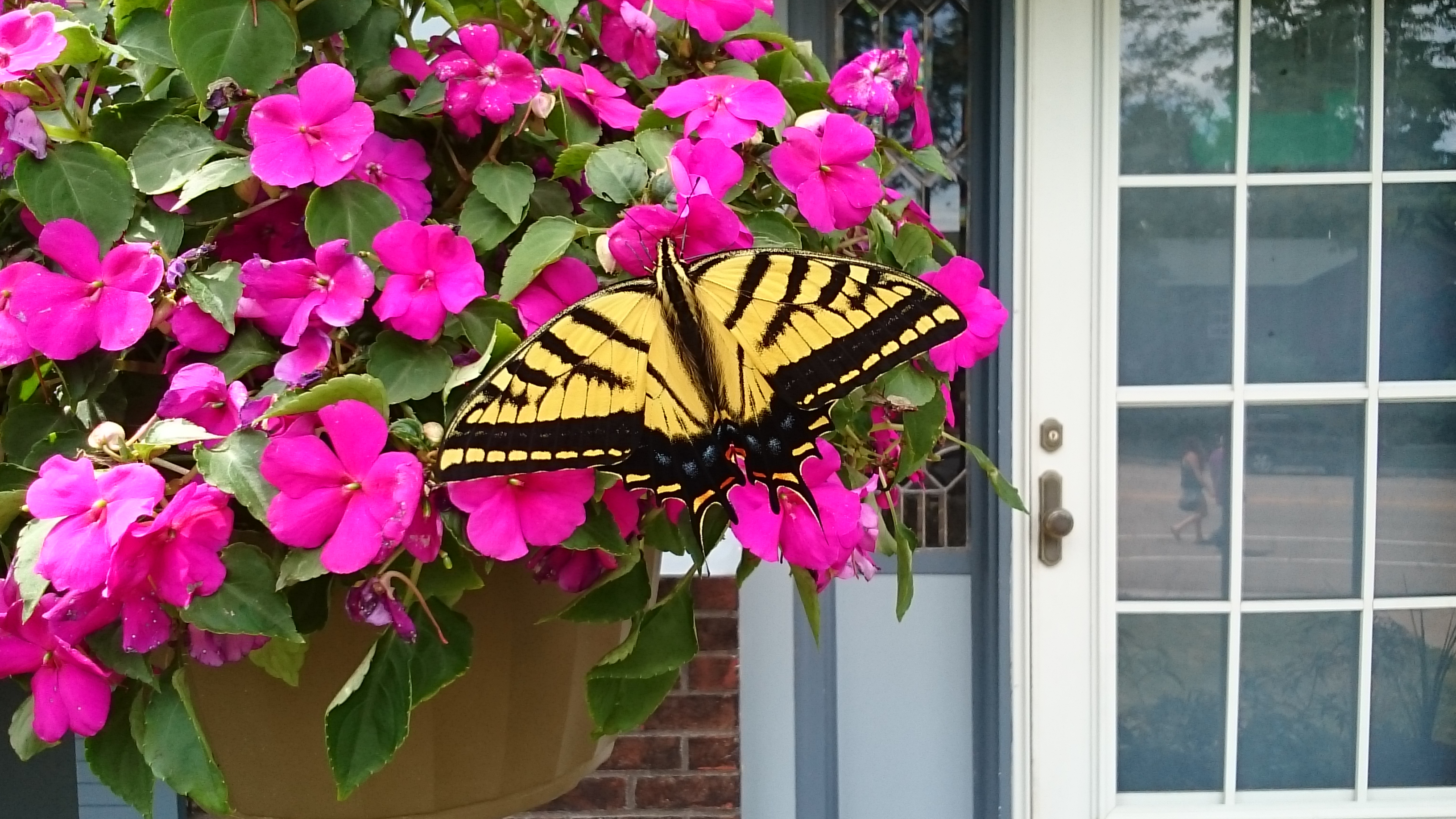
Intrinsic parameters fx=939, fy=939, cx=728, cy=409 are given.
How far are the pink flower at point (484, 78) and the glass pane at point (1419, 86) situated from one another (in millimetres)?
1934

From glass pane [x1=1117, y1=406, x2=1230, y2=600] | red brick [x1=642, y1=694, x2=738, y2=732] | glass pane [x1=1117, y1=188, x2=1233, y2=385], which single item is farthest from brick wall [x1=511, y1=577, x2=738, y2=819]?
glass pane [x1=1117, y1=188, x2=1233, y2=385]

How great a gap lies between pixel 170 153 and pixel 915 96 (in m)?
0.37

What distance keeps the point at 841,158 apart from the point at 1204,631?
1.74 metres

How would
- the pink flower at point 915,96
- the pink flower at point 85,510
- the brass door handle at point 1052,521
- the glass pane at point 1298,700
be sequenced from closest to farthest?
the pink flower at point 85,510, the pink flower at point 915,96, the brass door handle at point 1052,521, the glass pane at point 1298,700

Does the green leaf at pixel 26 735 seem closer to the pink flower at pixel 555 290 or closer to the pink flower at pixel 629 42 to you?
the pink flower at pixel 555 290

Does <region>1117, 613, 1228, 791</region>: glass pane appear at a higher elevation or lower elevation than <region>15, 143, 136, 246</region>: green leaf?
lower

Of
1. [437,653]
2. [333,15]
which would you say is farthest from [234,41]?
[437,653]

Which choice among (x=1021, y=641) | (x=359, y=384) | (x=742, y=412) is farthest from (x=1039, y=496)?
(x=359, y=384)

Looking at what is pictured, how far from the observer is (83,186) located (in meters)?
0.37

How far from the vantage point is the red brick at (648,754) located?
4.92 feet

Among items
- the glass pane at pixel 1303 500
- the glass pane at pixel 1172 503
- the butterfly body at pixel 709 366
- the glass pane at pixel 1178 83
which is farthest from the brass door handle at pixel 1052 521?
the butterfly body at pixel 709 366

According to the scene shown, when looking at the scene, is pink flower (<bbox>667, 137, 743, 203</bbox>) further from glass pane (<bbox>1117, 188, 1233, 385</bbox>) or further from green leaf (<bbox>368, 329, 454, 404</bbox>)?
glass pane (<bbox>1117, 188, 1233, 385</bbox>)

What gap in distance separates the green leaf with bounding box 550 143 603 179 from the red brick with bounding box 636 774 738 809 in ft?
4.32

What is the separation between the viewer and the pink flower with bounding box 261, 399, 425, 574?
12.1 inches
